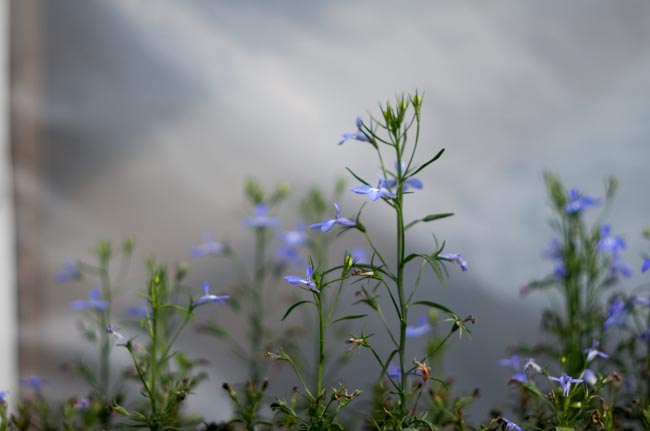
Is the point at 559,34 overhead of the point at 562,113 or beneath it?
overhead

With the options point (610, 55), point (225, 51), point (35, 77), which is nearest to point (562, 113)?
point (610, 55)

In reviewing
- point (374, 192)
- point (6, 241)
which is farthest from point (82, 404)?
point (6, 241)

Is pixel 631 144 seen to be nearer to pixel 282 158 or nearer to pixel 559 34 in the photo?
pixel 559 34

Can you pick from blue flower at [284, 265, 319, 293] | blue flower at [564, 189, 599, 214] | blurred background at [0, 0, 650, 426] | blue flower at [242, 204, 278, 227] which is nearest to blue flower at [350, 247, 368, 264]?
blurred background at [0, 0, 650, 426]

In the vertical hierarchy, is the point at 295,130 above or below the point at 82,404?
above

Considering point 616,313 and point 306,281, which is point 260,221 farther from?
point 616,313

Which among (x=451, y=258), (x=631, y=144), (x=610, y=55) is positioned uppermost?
(x=610, y=55)
